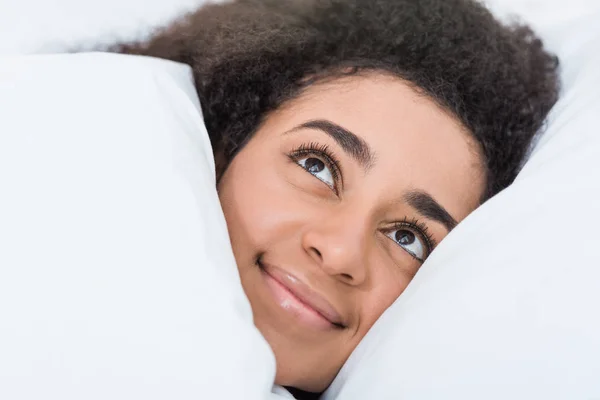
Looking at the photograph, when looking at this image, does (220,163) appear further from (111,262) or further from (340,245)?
(111,262)

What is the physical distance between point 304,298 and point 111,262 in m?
0.28

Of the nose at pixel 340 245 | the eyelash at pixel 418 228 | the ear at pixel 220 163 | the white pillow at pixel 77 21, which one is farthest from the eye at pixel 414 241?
the white pillow at pixel 77 21

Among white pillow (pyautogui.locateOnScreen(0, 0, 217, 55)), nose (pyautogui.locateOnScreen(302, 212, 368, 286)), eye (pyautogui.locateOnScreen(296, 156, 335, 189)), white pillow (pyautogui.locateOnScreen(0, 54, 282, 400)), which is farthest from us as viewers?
white pillow (pyautogui.locateOnScreen(0, 0, 217, 55))

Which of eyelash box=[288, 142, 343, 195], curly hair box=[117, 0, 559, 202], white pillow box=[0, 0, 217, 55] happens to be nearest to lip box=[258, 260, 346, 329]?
eyelash box=[288, 142, 343, 195]

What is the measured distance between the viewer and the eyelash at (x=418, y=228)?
814 millimetres

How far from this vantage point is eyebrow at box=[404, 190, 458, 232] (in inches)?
31.3

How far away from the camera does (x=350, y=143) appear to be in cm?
79

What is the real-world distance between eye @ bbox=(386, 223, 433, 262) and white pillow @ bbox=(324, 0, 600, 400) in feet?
0.36

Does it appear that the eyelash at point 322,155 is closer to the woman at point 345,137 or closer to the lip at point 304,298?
the woman at point 345,137

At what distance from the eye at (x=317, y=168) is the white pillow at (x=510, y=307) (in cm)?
18

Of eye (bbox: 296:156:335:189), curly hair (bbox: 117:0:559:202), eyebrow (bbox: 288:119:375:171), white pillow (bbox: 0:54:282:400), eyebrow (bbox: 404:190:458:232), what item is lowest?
white pillow (bbox: 0:54:282:400)

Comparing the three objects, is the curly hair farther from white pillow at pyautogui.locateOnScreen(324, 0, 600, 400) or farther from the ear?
white pillow at pyautogui.locateOnScreen(324, 0, 600, 400)

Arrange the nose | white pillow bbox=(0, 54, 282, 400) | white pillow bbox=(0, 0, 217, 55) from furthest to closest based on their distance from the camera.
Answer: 1. white pillow bbox=(0, 0, 217, 55)
2. the nose
3. white pillow bbox=(0, 54, 282, 400)

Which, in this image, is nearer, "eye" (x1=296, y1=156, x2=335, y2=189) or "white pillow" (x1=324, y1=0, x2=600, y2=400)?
"white pillow" (x1=324, y1=0, x2=600, y2=400)
